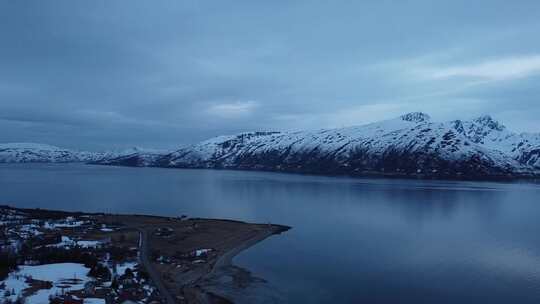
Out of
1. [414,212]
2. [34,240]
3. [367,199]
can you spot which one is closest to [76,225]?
[34,240]

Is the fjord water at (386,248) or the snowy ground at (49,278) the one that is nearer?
the snowy ground at (49,278)

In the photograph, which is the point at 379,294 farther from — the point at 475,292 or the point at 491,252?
the point at 491,252

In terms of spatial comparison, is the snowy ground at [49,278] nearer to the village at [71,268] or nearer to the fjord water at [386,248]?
the village at [71,268]

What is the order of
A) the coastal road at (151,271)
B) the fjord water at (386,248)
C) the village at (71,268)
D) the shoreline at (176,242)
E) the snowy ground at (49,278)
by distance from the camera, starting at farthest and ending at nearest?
the fjord water at (386,248), the shoreline at (176,242), the coastal road at (151,271), the village at (71,268), the snowy ground at (49,278)

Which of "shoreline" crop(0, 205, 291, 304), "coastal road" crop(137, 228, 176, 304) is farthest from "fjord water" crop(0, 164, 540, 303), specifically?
"coastal road" crop(137, 228, 176, 304)

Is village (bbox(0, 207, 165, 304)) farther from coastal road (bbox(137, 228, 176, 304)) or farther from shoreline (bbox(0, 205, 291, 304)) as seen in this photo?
coastal road (bbox(137, 228, 176, 304))

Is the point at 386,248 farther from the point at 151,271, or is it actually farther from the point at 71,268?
the point at 71,268

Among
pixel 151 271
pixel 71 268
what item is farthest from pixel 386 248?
pixel 71 268

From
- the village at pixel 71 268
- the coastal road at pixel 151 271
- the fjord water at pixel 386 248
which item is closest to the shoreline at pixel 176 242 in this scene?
the coastal road at pixel 151 271


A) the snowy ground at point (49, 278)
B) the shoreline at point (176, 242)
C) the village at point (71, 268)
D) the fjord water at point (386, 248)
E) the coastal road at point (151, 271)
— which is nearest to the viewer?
the snowy ground at point (49, 278)

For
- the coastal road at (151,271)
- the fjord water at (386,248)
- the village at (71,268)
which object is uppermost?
the village at (71,268)
